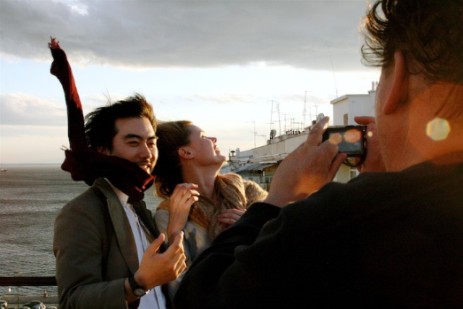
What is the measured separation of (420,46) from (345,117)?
3103cm

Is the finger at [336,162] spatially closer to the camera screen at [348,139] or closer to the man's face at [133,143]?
the camera screen at [348,139]

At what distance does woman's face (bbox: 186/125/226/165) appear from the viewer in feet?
12.2

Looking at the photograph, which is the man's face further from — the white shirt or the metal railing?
the metal railing

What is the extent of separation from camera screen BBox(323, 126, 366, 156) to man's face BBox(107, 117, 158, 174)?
73.9 inches

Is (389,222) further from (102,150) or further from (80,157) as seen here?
(102,150)

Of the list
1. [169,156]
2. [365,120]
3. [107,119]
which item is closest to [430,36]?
[365,120]

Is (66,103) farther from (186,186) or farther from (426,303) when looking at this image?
(426,303)

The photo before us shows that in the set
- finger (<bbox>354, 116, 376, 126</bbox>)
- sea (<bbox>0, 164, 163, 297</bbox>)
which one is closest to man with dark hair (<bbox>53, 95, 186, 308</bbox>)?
finger (<bbox>354, 116, 376, 126</bbox>)

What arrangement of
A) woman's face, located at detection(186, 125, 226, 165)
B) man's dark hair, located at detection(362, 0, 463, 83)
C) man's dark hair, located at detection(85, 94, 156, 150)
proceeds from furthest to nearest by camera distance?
woman's face, located at detection(186, 125, 226, 165) < man's dark hair, located at detection(85, 94, 156, 150) < man's dark hair, located at detection(362, 0, 463, 83)

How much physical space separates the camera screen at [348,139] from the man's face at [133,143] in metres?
1.88

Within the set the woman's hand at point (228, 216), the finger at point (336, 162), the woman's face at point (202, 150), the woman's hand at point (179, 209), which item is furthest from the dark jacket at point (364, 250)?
the woman's face at point (202, 150)

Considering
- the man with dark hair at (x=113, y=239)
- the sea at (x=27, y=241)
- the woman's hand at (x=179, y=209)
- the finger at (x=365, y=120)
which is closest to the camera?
the finger at (x=365, y=120)

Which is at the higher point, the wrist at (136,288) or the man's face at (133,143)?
the man's face at (133,143)

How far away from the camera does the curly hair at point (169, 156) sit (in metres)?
3.77
